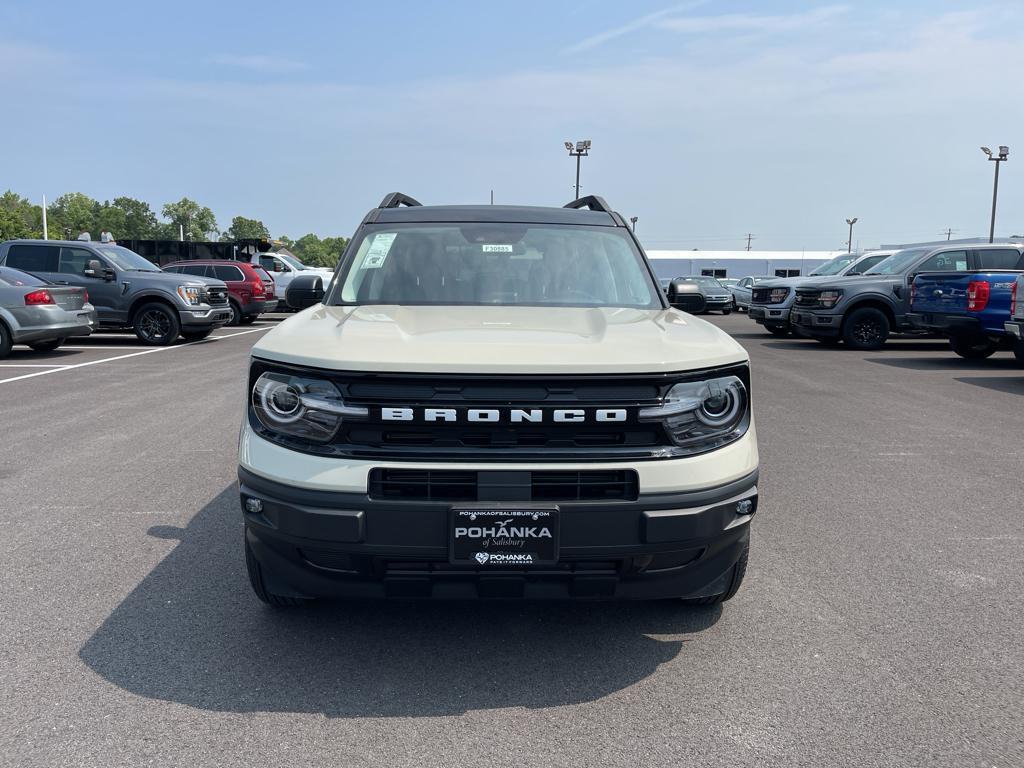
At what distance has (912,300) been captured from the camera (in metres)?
14.6

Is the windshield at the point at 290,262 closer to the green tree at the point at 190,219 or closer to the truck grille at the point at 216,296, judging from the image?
the truck grille at the point at 216,296

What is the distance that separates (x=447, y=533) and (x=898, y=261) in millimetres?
16827

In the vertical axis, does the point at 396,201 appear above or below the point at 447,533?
above

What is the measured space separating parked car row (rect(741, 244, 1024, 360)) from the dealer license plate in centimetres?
1200

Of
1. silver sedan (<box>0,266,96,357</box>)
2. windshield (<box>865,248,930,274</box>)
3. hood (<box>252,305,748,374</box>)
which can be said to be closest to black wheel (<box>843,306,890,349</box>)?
windshield (<box>865,248,930,274</box>)

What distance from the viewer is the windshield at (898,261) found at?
1711 centimetres

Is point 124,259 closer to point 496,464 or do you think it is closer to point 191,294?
point 191,294

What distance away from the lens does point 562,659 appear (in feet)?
10.9

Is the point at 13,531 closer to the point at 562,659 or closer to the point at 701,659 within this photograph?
the point at 562,659

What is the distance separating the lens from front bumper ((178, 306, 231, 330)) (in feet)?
54.9

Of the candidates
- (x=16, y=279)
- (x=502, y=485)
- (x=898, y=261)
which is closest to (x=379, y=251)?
(x=502, y=485)

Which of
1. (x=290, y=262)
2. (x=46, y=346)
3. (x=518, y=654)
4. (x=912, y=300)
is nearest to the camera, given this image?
(x=518, y=654)

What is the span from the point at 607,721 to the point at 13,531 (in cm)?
369

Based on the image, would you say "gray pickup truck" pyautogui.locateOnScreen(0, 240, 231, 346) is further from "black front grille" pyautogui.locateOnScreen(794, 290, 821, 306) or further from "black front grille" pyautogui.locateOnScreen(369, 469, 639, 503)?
"black front grille" pyautogui.locateOnScreen(369, 469, 639, 503)
